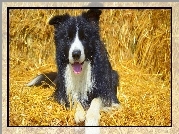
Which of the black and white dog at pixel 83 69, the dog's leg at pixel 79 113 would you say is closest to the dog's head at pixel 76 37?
the black and white dog at pixel 83 69

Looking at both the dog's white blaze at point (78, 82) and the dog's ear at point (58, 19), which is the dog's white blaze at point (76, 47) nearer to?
the dog's white blaze at point (78, 82)

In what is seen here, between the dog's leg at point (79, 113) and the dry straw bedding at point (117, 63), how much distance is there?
2.0 inches

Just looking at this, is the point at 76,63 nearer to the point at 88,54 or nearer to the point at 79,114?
the point at 88,54

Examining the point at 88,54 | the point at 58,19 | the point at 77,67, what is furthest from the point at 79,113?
the point at 58,19

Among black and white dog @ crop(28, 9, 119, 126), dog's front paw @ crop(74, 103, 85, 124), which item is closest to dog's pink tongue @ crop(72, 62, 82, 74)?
black and white dog @ crop(28, 9, 119, 126)

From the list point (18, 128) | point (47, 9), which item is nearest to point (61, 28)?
point (47, 9)

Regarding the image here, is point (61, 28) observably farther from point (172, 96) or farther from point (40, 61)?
point (172, 96)

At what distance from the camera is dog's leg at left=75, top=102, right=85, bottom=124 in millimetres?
10625

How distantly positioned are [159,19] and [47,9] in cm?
86

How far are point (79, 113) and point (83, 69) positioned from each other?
1.11ft

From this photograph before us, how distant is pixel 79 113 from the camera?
35.0 feet

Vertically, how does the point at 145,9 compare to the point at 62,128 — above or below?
above

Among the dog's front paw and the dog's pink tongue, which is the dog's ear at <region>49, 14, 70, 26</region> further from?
the dog's front paw

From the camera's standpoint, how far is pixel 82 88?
10.7m
